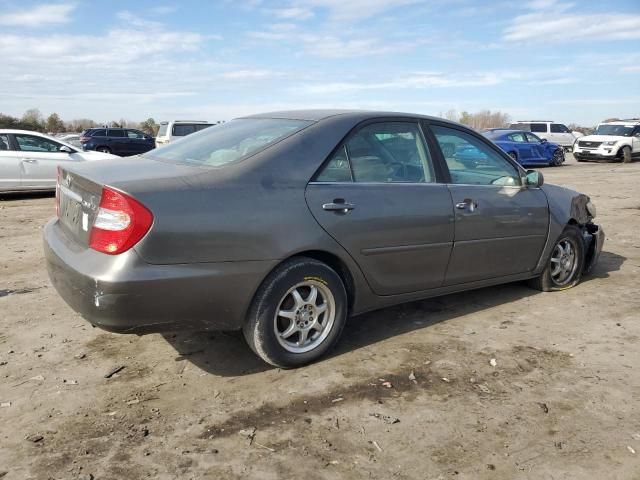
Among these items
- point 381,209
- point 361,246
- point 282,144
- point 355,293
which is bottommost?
point 355,293

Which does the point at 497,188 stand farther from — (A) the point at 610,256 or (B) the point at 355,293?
(A) the point at 610,256

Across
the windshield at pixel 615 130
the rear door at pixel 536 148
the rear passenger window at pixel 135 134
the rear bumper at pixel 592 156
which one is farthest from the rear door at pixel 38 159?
the windshield at pixel 615 130

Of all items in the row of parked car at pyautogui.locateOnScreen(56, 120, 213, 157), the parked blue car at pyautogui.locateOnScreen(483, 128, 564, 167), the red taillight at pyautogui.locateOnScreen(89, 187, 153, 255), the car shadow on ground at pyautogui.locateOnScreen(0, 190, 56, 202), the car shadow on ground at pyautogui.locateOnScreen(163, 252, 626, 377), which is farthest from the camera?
the row of parked car at pyautogui.locateOnScreen(56, 120, 213, 157)

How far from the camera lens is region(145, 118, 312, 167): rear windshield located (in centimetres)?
352

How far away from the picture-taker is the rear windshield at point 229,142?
352 centimetres

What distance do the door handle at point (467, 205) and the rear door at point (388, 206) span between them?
101 mm

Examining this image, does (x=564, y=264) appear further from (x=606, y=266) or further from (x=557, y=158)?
(x=557, y=158)

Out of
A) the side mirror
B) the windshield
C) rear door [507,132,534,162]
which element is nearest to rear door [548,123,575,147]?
the windshield

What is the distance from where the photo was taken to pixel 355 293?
3.72 metres

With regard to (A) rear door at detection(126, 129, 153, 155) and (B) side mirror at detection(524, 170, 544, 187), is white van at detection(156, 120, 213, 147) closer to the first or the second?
(A) rear door at detection(126, 129, 153, 155)

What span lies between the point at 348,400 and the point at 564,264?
3.09 meters

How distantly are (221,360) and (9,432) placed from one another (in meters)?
1.27

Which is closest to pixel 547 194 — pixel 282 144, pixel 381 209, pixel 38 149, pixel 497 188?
pixel 497 188

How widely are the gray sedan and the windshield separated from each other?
75.8 feet
